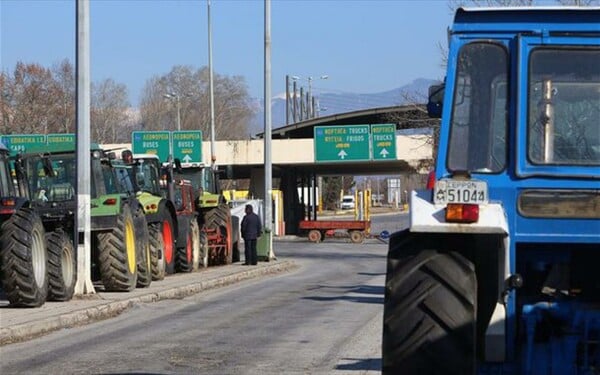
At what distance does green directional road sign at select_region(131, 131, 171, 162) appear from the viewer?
5809 cm

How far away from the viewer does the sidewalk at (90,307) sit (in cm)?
1523

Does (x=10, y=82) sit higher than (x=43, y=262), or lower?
higher

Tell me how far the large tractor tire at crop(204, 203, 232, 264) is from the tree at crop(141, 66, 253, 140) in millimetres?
74999

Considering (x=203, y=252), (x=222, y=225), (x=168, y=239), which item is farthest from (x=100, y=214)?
(x=222, y=225)

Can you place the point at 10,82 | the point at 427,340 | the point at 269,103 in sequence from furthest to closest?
the point at 10,82 → the point at 269,103 → the point at 427,340

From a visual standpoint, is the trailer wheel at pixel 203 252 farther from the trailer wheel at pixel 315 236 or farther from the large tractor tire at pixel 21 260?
the trailer wheel at pixel 315 236

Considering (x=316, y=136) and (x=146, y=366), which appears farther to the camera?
(x=316, y=136)

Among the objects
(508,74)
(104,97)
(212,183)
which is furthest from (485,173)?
(104,97)

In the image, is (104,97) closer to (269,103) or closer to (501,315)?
(269,103)

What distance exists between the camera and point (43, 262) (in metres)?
18.1

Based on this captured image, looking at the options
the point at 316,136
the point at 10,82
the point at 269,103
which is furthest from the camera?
the point at 10,82

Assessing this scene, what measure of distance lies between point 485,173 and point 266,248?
97.8ft

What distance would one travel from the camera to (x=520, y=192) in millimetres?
7121

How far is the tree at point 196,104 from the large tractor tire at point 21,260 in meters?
91.9
